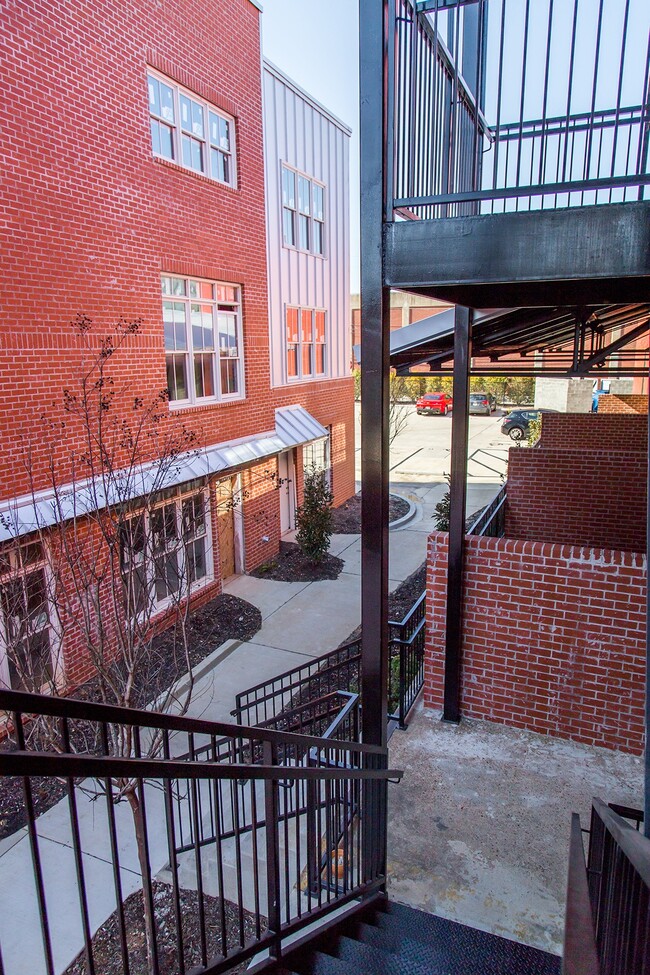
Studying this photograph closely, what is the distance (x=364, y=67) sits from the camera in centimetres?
288

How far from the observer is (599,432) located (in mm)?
12492

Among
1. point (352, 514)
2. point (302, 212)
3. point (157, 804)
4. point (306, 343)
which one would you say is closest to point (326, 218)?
point (302, 212)

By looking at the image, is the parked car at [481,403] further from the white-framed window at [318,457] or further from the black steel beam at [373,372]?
the black steel beam at [373,372]

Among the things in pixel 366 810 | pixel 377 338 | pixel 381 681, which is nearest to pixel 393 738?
pixel 366 810

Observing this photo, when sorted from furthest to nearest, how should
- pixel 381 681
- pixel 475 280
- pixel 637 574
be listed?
pixel 637 574 → pixel 381 681 → pixel 475 280

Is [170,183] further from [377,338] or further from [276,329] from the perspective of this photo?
[377,338]

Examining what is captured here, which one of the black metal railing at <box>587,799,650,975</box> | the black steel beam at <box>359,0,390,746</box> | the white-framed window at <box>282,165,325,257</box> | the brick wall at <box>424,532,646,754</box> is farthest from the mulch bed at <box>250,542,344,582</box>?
the black metal railing at <box>587,799,650,975</box>

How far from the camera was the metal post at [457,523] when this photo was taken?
5430mm

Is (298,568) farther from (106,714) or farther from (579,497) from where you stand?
(106,714)

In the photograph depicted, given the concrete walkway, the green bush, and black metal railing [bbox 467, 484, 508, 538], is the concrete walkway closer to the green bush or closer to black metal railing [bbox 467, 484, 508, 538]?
the green bush

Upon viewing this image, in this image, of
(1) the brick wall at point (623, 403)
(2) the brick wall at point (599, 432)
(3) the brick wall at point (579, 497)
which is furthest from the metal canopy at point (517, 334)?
(1) the brick wall at point (623, 403)

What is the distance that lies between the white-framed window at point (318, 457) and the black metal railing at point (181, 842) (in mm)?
8092

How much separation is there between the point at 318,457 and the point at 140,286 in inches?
288

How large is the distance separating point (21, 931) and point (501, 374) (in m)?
8.30
